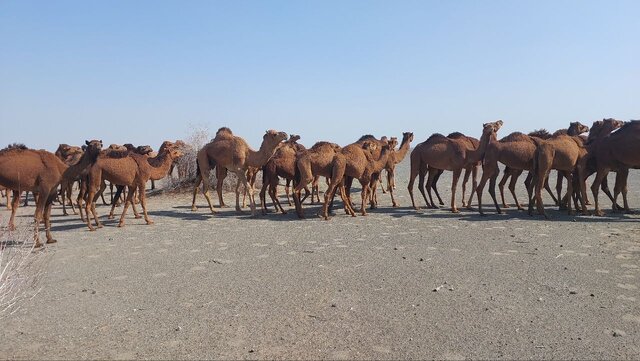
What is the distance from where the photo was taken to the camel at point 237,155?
1252 centimetres

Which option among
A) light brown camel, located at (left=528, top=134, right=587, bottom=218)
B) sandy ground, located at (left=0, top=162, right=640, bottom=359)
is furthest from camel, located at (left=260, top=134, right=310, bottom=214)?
light brown camel, located at (left=528, top=134, right=587, bottom=218)

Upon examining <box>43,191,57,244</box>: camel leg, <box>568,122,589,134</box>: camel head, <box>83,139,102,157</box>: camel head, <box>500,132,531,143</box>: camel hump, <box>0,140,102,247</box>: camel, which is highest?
<box>568,122,589,134</box>: camel head

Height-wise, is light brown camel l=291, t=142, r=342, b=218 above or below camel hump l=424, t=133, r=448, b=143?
below

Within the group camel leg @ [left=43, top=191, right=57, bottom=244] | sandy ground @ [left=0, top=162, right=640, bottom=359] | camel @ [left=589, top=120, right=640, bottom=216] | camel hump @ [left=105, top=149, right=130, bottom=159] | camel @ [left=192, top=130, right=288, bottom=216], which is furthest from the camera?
camel @ [left=192, top=130, right=288, bottom=216]

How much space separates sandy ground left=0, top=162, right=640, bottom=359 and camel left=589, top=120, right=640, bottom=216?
2.29 meters

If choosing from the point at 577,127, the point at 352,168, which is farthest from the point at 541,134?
the point at 352,168

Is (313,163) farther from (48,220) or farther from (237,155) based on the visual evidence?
(48,220)

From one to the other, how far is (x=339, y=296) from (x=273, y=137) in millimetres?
7400

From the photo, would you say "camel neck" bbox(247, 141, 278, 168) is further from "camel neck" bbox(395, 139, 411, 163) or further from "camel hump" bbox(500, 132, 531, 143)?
"camel hump" bbox(500, 132, 531, 143)

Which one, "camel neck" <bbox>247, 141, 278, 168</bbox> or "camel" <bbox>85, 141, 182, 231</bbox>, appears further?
"camel neck" <bbox>247, 141, 278, 168</bbox>

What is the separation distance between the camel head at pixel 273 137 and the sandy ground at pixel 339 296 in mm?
3237

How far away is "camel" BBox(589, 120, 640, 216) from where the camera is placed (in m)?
11.3

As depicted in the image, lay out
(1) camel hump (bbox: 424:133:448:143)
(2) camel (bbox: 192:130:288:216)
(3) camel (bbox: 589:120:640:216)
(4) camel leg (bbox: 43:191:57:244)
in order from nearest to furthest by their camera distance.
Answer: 1. (4) camel leg (bbox: 43:191:57:244)
2. (3) camel (bbox: 589:120:640:216)
3. (2) camel (bbox: 192:130:288:216)
4. (1) camel hump (bbox: 424:133:448:143)

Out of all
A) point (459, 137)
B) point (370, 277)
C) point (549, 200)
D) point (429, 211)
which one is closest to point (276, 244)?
point (370, 277)
